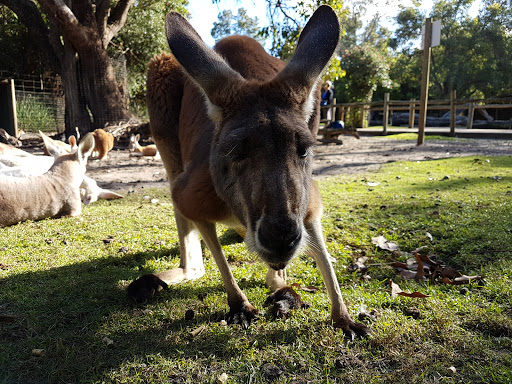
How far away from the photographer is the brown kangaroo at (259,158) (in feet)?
5.95

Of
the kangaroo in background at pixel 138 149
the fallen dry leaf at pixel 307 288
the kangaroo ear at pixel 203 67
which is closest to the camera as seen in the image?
the kangaroo ear at pixel 203 67

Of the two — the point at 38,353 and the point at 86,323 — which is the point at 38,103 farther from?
the point at 38,353

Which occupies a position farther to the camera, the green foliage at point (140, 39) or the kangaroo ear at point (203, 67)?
the green foliage at point (140, 39)

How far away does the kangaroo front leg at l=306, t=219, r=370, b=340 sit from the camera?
2.08 m

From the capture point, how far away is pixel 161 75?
3533mm

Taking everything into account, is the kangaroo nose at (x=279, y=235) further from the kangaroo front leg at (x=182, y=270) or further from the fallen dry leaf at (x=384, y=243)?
the fallen dry leaf at (x=384, y=243)

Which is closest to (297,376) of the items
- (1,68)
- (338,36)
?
(338,36)

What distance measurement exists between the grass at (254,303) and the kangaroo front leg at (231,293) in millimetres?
76

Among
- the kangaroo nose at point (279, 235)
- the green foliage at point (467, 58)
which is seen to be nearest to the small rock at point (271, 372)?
the kangaroo nose at point (279, 235)

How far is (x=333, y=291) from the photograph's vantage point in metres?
2.21

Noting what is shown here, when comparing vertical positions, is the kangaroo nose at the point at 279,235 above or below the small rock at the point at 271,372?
above

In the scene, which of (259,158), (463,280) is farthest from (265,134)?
(463,280)

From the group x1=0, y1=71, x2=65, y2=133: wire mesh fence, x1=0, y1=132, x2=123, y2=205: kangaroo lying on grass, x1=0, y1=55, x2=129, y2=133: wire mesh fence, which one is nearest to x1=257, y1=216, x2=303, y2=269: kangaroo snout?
x1=0, y1=132, x2=123, y2=205: kangaroo lying on grass

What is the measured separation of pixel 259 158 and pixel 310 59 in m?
0.65
